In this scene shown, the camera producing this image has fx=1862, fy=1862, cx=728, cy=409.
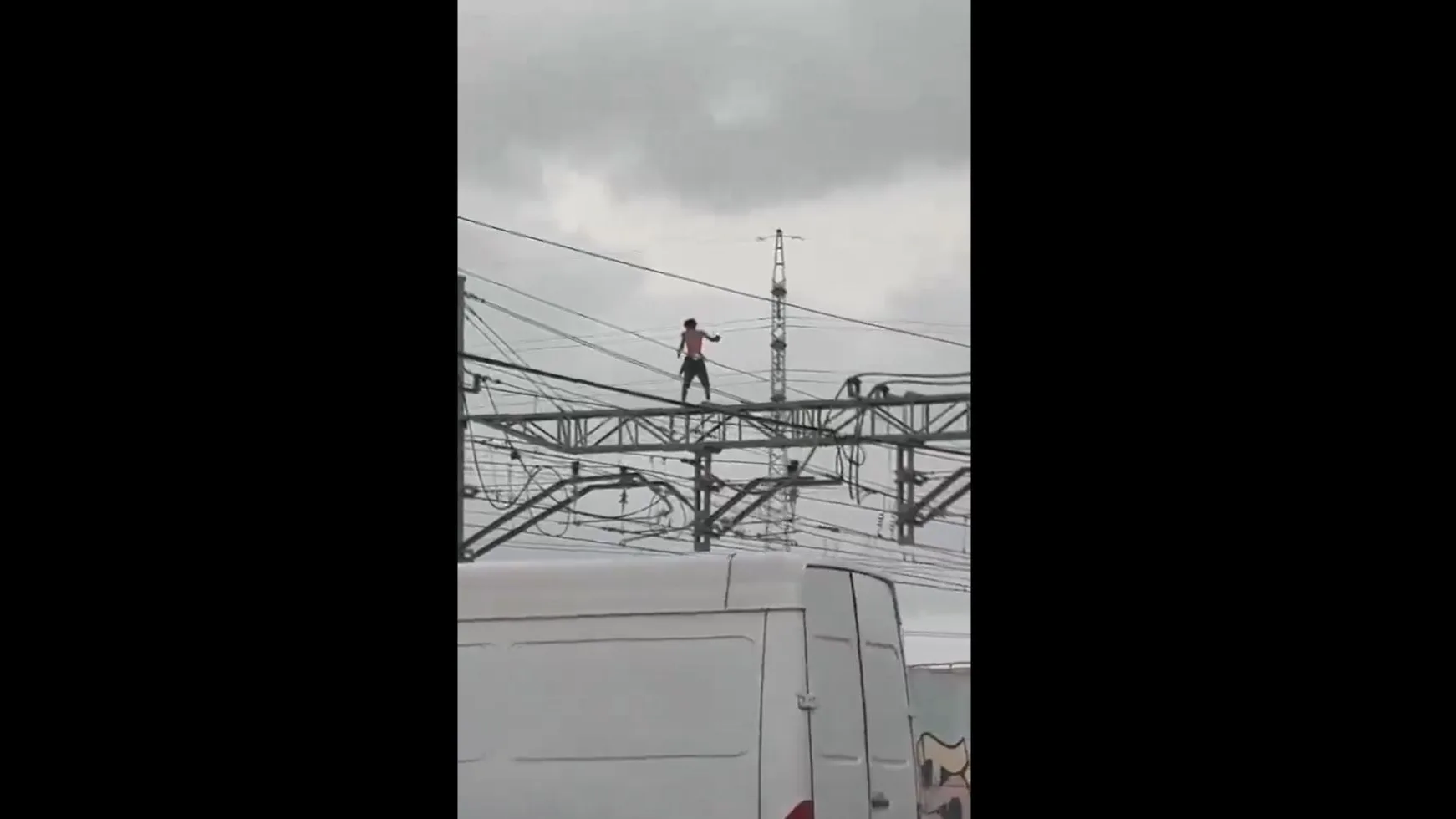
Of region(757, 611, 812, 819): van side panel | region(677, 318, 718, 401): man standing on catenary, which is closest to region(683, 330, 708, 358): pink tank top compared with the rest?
region(677, 318, 718, 401): man standing on catenary

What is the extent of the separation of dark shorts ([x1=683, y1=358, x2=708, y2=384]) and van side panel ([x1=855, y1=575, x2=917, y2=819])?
495 inches

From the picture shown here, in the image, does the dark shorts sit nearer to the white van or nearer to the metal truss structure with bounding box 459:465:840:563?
the metal truss structure with bounding box 459:465:840:563

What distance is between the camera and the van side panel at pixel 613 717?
7.65m

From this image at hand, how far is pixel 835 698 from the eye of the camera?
784 cm

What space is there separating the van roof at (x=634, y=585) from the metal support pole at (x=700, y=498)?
42.3 feet

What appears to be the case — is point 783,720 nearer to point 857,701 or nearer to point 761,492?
point 857,701

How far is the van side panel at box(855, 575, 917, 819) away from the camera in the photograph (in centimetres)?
820

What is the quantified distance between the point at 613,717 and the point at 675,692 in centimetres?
29

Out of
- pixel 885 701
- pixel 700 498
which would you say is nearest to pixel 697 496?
pixel 700 498

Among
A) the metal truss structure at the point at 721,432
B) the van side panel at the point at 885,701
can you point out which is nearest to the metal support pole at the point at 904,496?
the metal truss structure at the point at 721,432

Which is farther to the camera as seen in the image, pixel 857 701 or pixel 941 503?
pixel 941 503
